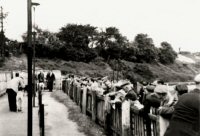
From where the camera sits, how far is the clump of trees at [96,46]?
250ft

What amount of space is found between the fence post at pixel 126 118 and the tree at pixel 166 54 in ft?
308

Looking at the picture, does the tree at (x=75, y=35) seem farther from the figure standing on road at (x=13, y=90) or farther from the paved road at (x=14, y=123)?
the paved road at (x=14, y=123)

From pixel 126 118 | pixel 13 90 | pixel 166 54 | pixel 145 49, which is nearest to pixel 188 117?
pixel 126 118

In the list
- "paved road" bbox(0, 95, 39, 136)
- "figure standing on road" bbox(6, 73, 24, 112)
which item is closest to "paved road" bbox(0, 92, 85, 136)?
"paved road" bbox(0, 95, 39, 136)

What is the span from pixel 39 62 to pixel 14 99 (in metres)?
49.9

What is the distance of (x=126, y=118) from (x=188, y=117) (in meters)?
4.69

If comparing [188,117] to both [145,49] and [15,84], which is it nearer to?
[15,84]

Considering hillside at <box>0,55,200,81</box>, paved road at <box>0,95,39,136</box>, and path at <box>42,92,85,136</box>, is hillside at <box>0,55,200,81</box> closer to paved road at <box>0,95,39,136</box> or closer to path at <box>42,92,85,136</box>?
path at <box>42,92,85,136</box>

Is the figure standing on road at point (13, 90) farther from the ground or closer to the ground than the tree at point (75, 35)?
closer to the ground

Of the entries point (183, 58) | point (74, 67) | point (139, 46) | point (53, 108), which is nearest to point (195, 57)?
point (183, 58)

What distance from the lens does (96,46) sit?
8994cm

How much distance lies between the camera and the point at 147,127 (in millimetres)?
7711

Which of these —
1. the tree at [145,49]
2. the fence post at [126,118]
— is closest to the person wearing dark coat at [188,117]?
the fence post at [126,118]

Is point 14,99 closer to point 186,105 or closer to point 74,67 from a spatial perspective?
point 186,105
